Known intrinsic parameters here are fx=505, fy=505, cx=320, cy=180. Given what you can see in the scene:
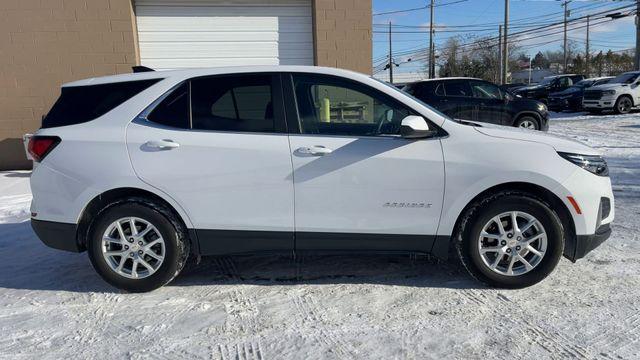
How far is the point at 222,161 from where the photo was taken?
3857 mm

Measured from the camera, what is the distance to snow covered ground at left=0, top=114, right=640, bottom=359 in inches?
124

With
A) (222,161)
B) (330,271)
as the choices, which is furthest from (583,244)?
(222,161)

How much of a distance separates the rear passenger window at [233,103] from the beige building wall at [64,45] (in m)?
5.75

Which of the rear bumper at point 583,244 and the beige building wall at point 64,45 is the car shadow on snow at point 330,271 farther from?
the beige building wall at point 64,45

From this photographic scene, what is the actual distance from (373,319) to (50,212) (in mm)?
2672

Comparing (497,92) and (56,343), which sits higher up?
(497,92)

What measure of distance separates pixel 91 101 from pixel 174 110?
2.35 feet

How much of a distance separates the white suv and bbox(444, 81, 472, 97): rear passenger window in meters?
8.36

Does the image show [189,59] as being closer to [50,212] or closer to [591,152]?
[50,212]

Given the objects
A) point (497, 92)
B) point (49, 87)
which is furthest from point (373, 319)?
point (497, 92)

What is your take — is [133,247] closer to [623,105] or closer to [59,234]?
[59,234]

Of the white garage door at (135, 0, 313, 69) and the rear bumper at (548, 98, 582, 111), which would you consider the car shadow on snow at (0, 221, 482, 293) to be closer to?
the white garage door at (135, 0, 313, 69)

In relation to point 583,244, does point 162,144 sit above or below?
above

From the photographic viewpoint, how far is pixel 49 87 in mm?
9375
